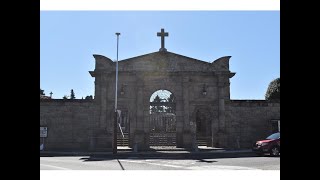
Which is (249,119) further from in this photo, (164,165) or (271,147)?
(164,165)

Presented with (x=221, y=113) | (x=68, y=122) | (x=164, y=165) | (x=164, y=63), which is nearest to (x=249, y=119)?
(x=221, y=113)

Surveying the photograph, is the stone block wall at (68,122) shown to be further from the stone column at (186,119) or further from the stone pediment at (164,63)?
the stone column at (186,119)

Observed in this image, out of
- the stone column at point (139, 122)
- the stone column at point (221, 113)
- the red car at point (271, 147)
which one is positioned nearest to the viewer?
the red car at point (271, 147)

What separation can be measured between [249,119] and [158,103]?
673 cm

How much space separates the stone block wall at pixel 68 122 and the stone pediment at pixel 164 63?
324cm

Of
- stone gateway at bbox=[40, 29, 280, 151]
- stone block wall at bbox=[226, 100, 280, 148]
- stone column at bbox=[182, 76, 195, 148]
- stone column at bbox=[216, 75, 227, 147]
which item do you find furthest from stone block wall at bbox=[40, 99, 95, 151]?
stone block wall at bbox=[226, 100, 280, 148]

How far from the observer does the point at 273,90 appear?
46.8 m

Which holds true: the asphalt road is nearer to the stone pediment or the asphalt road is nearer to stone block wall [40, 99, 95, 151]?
stone block wall [40, 99, 95, 151]

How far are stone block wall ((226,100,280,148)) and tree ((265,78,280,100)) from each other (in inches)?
823

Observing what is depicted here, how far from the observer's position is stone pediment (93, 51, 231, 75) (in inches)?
1007

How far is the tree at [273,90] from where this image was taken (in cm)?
4612

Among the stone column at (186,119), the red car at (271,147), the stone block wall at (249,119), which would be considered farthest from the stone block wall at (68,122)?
the red car at (271,147)
